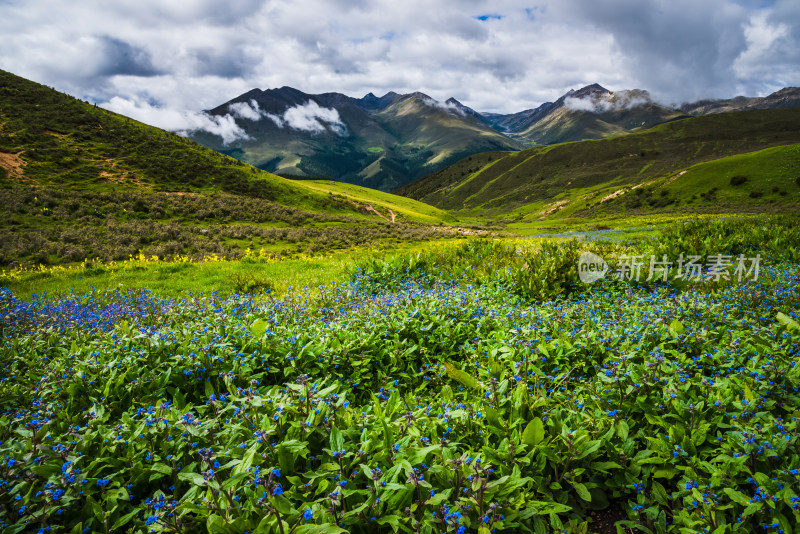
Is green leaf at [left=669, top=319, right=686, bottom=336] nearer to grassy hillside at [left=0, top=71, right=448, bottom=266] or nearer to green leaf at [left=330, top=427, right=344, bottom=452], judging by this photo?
green leaf at [left=330, top=427, right=344, bottom=452]

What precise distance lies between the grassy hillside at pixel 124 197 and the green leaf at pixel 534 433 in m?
23.5

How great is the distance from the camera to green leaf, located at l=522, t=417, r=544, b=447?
3539 mm

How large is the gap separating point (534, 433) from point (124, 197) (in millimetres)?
47790

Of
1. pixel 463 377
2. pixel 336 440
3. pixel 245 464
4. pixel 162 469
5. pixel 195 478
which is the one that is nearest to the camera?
pixel 195 478

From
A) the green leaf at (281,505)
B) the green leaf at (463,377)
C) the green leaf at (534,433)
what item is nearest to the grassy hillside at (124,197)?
the green leaf at (463,377)

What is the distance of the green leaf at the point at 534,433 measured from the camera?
354 centimetres

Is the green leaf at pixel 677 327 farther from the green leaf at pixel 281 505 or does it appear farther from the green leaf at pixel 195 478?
the green leaf at pixel 195 478

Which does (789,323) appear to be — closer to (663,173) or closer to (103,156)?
(103,156)

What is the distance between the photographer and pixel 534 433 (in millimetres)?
3562

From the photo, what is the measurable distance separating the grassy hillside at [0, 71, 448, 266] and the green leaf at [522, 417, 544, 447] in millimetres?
23460

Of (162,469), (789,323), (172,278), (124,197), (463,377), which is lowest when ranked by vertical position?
(172,278)

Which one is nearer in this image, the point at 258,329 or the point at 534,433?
the point at 534,433

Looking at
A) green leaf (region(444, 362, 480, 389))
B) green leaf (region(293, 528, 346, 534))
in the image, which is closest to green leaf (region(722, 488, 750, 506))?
green leaf (region(444, 362, 480, 389))

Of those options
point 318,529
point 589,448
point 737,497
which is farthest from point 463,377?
point 318,529
